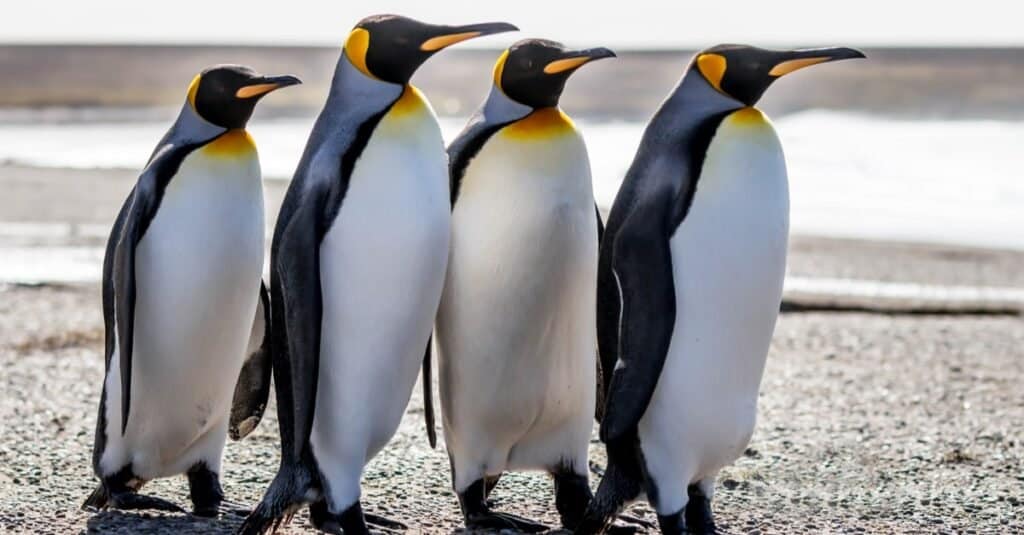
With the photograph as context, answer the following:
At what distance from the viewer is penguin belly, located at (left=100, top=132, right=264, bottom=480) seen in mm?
5078

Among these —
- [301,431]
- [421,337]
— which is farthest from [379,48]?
[301,431]

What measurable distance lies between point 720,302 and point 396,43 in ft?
4.18

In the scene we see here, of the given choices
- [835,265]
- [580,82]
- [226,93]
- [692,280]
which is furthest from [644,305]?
[580,82]

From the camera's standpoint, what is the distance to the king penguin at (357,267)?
4.60 meters

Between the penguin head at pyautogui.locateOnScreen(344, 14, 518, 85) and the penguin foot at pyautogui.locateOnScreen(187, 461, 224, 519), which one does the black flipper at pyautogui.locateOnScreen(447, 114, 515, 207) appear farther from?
the penguin foot at pyautogui.locateOnScreen(187, 461, 224, 519)

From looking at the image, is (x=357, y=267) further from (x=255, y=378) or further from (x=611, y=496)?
(x=611, y=496)

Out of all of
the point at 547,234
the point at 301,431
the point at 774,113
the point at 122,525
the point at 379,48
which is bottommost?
the point at 774,113

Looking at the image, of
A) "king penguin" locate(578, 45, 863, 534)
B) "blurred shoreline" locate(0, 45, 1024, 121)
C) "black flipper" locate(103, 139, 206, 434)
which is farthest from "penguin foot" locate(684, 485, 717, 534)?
"blurred shoreline" locate(0, 45, 1024, 121)

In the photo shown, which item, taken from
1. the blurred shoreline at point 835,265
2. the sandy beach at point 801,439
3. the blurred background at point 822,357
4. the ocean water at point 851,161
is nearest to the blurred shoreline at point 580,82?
the ocean water at point 851,161

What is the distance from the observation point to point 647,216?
457cm

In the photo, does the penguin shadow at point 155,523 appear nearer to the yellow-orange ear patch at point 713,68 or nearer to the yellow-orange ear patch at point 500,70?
the yellow-orange ear patch at point 500,70

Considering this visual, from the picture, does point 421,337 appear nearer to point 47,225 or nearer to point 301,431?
point 301,431

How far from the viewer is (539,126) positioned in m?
4.87

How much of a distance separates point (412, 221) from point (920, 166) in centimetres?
1923
